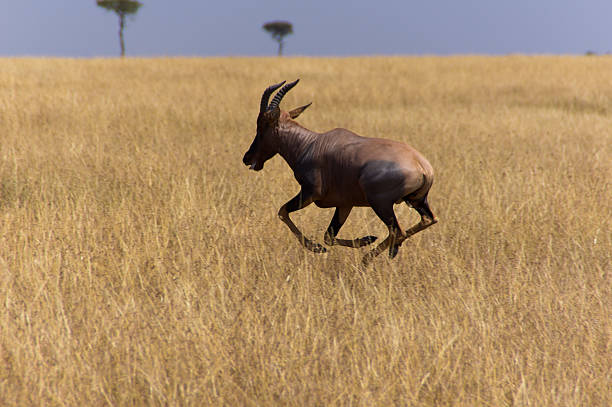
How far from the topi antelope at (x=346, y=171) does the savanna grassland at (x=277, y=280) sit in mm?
462

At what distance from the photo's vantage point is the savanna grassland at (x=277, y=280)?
257cm

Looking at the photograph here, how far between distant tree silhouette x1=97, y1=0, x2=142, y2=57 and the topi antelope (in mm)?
39332

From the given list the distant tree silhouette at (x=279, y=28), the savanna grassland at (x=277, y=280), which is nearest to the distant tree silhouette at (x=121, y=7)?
the distant tree silhouette at (x=279, y=28)

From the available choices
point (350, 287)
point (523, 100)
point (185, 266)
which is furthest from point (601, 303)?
point (523, 100)

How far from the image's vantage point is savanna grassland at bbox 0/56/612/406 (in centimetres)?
257

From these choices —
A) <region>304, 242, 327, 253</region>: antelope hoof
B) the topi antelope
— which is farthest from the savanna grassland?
the topi antelope

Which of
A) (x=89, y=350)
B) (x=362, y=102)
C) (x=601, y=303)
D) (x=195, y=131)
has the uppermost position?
(x=362, y=102)

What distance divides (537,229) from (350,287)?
7.01ft

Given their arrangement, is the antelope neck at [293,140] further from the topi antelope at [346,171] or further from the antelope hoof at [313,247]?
the antelope hoof at [313,247]

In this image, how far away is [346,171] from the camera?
3.39m

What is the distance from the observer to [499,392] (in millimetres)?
2457

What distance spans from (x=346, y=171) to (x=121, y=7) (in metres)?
42.3

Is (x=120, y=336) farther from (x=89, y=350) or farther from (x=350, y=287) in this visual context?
(x=350, y=287)

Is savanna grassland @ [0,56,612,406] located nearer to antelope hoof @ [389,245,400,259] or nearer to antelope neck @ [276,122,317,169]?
antelope hoof @ [389,245,400,259]
